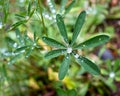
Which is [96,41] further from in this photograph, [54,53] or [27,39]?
[27,39]

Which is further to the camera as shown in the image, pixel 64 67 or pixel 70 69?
pixel 70 69

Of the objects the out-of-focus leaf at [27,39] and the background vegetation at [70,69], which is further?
the background vegetation at [70,69]

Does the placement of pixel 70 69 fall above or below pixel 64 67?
below

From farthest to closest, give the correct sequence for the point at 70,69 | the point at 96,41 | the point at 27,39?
1. the point at 70,69
2. the point at 27,39
3. the point at 96,41

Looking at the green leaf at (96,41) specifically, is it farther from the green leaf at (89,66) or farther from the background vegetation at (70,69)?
the background vegetation at (70,69)

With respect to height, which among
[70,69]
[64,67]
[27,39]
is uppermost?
[27,39]

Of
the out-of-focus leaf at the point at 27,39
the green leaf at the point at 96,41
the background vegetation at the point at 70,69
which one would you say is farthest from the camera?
the background vegetation at the point at 70,69

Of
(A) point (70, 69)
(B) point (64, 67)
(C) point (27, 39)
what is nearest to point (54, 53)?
(B) point (64, 67)

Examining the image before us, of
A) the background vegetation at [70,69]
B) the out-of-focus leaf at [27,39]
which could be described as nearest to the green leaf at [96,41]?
the out-of-focus leaf at [27,39]

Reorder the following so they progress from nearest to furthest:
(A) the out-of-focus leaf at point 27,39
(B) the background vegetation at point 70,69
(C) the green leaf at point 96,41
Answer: (C) the green leaf at point 96,41, (A) the out-of-focus leaf at point 27,39, (B) the background vegetation at point 70,69

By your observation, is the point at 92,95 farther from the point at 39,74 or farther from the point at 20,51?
the point at 20,51

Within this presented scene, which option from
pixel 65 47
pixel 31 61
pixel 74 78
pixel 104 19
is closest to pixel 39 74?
pixel 31 61

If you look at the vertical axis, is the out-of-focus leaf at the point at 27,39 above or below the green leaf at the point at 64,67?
above
